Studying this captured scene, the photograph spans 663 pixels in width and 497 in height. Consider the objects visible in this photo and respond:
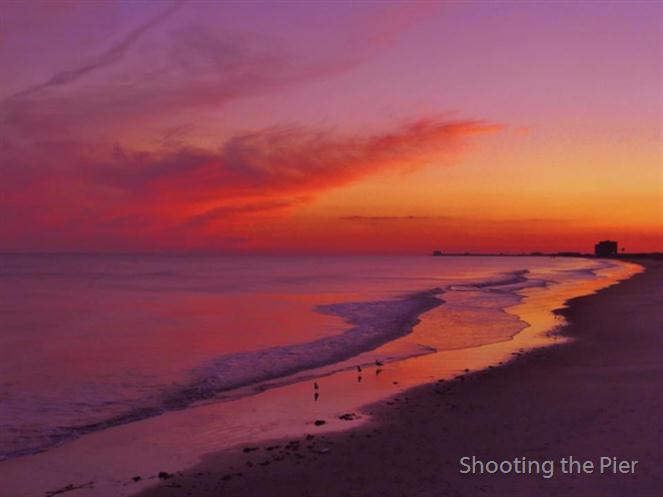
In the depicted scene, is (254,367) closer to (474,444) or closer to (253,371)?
(253,371)

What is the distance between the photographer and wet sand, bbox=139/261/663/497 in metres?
7.91

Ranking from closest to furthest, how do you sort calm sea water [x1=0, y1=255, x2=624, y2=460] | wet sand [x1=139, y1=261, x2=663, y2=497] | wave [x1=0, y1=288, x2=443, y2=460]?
1. wet sand [x1=139, y1=261, x2=663, y2=497]
2. wave [x1=0, y1=288, x2=443, y2=460]
3. calm sea water [x1=0, y1=255, x2=624, y2=460]

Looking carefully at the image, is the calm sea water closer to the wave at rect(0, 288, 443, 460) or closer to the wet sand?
Result: the wave at rect(0, 288, 443, 460)

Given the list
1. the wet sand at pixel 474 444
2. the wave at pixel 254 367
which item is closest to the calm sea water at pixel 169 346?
the wave at pixel 254 367

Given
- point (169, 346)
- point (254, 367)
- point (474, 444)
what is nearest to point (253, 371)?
point (254, 367)

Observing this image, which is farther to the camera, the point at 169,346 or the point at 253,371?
the point at 169,346

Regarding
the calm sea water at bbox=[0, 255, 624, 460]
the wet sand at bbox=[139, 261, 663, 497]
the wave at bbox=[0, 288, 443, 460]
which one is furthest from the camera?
the calm sea water at bbox=[0, 255, 624, 460]

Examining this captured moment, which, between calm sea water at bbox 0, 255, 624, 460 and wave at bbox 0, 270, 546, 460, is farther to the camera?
calm sea water at bbox 0, 255, 624, 460

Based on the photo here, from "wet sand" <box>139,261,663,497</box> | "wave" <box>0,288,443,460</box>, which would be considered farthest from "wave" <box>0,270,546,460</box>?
"wet sand" <box>139,261,663,497</box>

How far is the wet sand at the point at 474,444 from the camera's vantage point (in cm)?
791

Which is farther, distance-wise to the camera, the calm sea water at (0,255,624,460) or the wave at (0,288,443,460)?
the calm sea water at (0,255,624,460)

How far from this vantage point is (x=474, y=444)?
9547 mm

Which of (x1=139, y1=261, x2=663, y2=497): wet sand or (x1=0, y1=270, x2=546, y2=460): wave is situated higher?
(x1=139, y1=261, x2=663, y2=497): wet sand

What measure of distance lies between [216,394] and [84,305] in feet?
96.9
